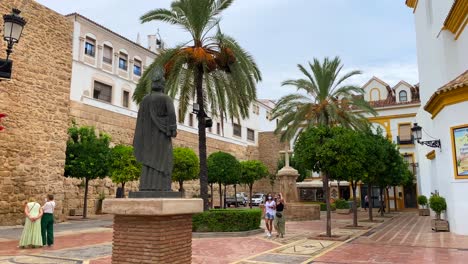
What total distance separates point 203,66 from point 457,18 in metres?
10.7

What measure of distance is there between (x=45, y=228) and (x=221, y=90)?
8.11 meters

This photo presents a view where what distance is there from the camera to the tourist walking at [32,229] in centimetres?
1079

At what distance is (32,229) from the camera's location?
35.7ft

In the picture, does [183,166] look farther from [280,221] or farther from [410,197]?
[410,197]

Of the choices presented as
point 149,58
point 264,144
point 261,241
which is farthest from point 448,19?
point 264,144

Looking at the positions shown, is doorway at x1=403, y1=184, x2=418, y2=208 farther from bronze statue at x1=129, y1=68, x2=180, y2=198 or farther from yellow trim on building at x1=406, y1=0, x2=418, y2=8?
bronze statue at x1=129, y1=68, x2=180, y2=198

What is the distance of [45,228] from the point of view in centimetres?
1131

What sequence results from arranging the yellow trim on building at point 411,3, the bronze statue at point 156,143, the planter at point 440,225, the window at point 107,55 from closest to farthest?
1. the bronze statue at point 156,143
2. the planter at point 440,225
3. the yellow trim on building at point 411,3
4. the window at point 107,55

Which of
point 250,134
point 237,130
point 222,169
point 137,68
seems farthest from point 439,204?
point 250,134

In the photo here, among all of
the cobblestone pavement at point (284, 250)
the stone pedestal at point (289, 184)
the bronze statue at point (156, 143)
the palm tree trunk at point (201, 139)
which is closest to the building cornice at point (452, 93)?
the cobblestone pavement at point (284, 250)

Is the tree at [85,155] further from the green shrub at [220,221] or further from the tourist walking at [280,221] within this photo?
the tourist walking at [280,221]

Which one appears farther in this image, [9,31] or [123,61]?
[123,61]

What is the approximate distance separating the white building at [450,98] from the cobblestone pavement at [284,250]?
60.7 inches

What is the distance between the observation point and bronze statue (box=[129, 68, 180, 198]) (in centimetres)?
580
